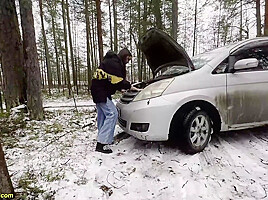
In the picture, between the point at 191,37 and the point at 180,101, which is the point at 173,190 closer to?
the point at 180,101

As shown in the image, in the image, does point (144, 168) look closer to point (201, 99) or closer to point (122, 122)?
point (122, 122)

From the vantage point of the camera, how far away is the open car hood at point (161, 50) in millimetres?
3295

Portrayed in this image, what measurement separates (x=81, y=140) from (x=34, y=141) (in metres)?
0.92

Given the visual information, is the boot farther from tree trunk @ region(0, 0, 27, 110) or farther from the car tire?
tree trunk @ region(0, 0, 27, 110)

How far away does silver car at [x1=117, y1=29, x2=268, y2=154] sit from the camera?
3.01m

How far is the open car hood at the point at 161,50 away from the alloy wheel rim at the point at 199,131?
831 mm

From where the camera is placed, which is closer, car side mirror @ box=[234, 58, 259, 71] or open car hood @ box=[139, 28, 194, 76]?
car side mirror @ box=[234, 58, 259, 71]

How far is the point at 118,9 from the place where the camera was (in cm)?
1839

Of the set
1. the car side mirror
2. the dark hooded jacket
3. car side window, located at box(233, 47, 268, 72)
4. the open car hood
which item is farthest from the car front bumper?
car side window, located at box(233, 47, 268, 72)

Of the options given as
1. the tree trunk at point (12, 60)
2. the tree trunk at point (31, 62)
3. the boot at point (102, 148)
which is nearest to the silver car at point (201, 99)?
the boot at point (102, 148)

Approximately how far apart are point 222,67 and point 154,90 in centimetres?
121

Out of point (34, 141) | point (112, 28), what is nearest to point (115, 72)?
point (34, 141)

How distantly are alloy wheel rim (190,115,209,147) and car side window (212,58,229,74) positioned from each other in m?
0.78

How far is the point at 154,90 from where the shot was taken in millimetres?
3158
